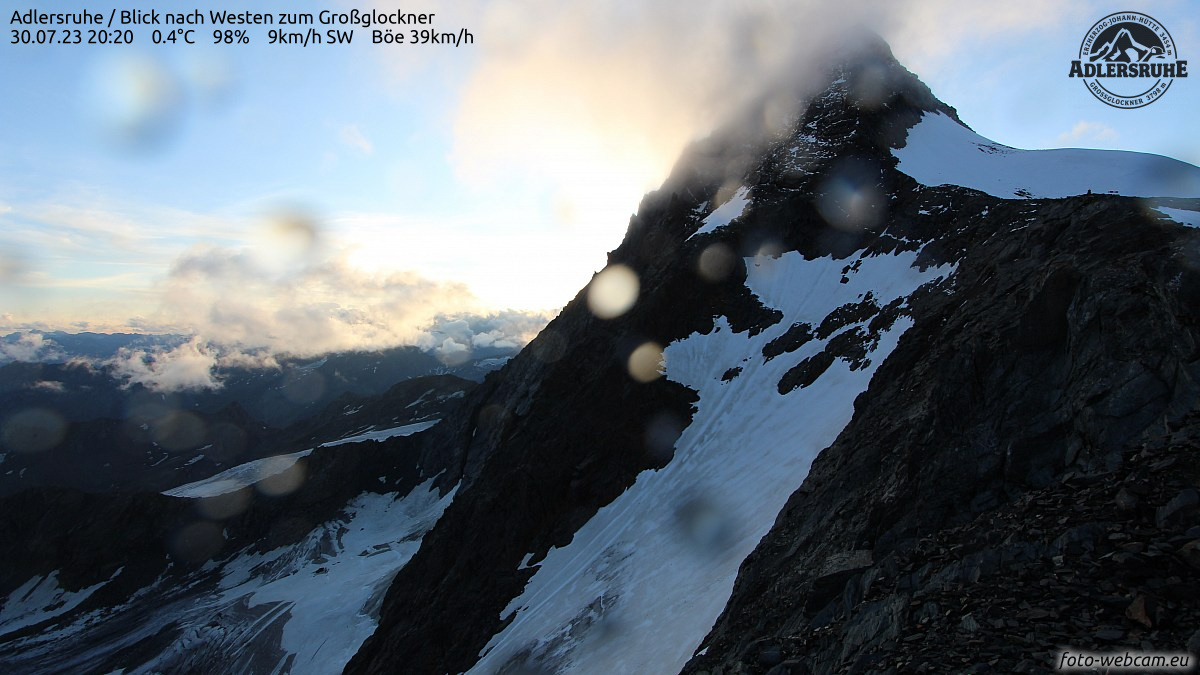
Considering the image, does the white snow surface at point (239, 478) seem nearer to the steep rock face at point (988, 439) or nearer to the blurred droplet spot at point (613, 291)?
the blurred droplet spot at point (613, 291)

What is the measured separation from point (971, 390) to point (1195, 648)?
14100 millimetres

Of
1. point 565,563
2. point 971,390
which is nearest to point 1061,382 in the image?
point 971,390

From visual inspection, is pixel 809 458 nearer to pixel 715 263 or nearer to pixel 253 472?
pixel 715 263

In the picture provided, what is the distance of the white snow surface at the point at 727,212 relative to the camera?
6431cm

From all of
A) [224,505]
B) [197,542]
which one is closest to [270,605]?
[197,542]

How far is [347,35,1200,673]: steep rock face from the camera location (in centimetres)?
1759

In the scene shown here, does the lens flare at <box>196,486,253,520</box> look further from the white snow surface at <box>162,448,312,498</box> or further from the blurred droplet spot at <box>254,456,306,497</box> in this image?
the white snow surface at <box>162,448,312,498</box>

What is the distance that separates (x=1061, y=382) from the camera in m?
18.2

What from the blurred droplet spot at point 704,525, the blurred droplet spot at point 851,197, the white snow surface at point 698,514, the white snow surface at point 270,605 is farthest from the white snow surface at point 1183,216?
the white snow surface at point 270,605

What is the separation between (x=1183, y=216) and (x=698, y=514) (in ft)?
84.1

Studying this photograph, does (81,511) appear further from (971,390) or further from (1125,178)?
(1125,178)

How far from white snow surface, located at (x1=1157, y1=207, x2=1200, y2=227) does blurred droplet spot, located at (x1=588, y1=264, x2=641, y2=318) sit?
44.5 metres

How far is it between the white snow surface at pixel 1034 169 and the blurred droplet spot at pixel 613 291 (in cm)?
2985

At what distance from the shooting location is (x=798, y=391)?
41.2 metres
